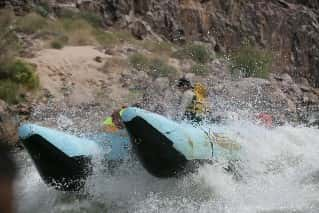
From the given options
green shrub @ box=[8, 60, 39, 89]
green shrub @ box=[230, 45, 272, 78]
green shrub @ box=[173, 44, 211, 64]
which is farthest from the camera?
green shrub @ box=[230, 45, 272, 78]

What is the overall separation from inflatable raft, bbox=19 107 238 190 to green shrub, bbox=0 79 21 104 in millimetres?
6168

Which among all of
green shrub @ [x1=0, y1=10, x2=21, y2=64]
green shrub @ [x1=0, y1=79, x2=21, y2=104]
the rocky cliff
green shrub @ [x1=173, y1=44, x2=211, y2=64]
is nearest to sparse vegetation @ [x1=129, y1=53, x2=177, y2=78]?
green shrub @ [x1=173, y1=44, x2=211, y2=64]

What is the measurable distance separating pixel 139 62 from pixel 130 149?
962 cm

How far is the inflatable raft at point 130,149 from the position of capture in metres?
5.59

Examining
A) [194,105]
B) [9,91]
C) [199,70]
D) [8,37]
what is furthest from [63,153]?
[199,70]

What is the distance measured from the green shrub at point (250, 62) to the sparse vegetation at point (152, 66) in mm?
2449

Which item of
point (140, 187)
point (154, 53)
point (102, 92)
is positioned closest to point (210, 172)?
point (140, 187)

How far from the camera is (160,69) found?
15766 millimetres

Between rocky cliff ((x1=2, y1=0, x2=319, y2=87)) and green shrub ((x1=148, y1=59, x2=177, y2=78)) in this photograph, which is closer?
green shrub ((x1=148, y1=59, x2=177, y2=78))

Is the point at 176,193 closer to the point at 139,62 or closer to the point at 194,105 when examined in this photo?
the point at 194,105

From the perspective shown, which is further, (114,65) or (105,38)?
(105,38)

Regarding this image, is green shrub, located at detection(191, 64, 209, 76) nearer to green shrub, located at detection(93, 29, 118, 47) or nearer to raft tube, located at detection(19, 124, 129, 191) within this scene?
green shrub, located at detection(93, 29, 118, 47)

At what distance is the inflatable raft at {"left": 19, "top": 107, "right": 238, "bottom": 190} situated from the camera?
5.59 metres

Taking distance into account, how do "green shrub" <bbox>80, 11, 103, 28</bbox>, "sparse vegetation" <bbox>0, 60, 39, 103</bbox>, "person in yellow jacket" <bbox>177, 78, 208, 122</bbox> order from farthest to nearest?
"green shrub" <bbox>80, 11, 103, 28</bbox>, "sparse vegetation" <bbox>0, 60, 39, 103</bbox>, "person in yellow jacket" <bbox>177, 78, 208, 122</bbox>
